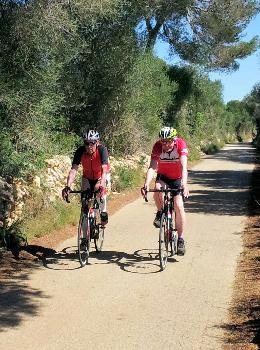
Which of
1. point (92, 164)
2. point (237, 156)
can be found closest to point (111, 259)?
point (92, 164)

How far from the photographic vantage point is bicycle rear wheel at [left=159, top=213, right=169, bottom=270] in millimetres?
6590

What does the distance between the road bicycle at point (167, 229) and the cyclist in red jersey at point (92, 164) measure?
734 mm

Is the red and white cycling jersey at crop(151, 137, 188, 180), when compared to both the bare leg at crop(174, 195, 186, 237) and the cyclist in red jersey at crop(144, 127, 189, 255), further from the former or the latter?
the bare leg at crop(174, 195, 186, 237)

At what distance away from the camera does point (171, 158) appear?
7062 millimetres

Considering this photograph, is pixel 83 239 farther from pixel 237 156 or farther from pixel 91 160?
pixel 237 156

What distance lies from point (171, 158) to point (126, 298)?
7.65ft

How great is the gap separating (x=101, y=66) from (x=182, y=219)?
10.7 meters

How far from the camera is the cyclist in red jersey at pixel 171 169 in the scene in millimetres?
6875

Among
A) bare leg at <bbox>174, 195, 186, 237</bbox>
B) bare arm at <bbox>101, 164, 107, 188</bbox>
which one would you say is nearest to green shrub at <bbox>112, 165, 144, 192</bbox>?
bare leg at <bbox>174, 195, 186, 237</bbox>

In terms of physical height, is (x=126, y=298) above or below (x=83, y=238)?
below

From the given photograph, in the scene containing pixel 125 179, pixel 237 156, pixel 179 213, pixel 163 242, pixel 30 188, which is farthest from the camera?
pixel 237 156

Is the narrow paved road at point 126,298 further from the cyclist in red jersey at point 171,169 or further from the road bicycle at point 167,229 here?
the cyclist in red jersey at point 171,169

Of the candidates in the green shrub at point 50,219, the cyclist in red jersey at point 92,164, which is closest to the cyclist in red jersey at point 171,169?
the cyclist in red jersey at point 92,164

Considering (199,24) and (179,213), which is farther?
(199,24)
